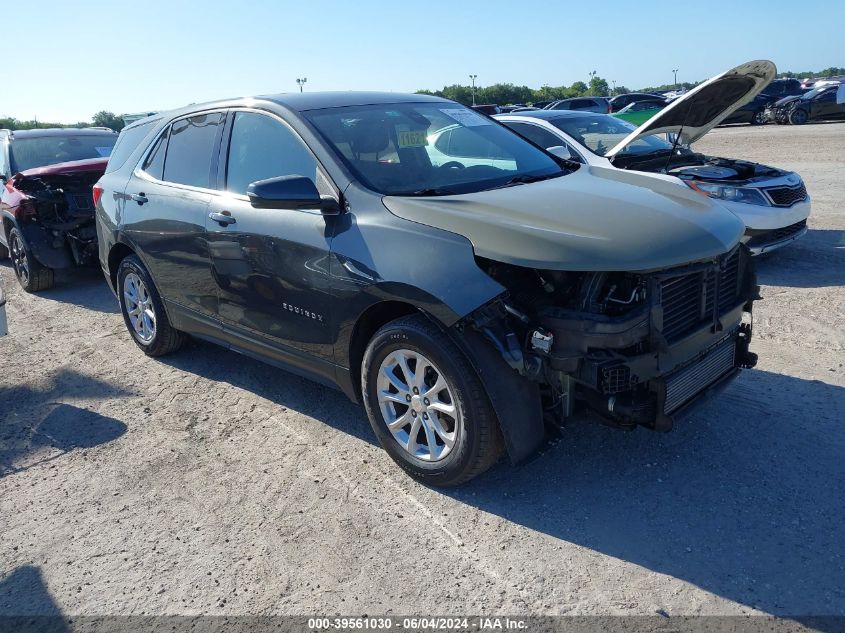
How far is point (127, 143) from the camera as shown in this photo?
5.91 m

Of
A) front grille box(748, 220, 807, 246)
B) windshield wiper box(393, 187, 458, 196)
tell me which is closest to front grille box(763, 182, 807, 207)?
front grille box(748, 220, 807, 246)

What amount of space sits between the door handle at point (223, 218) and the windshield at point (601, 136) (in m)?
4.69

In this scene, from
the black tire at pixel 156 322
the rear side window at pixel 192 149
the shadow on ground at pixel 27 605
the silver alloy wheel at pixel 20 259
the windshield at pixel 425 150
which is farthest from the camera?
the silver alloy wheel at pixel 20 259

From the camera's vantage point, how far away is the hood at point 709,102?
6.03 m

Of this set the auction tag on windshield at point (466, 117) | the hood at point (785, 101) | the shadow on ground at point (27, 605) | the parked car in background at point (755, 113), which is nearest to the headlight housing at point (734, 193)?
the auction tag on windshield at point (466, 117)

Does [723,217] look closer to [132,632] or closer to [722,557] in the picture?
[722,557]

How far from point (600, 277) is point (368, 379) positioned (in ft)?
4.30

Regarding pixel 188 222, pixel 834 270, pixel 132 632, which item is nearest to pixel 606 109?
pixel 834 270

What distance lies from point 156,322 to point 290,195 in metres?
2.42

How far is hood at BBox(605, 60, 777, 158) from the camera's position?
6.03 m

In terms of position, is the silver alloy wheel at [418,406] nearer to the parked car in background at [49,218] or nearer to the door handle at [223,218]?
the door handle at [223,218]

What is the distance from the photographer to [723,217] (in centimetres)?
373

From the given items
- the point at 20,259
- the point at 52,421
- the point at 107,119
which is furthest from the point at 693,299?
the point at 107,119

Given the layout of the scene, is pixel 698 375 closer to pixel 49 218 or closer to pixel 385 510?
pixel 385 510
